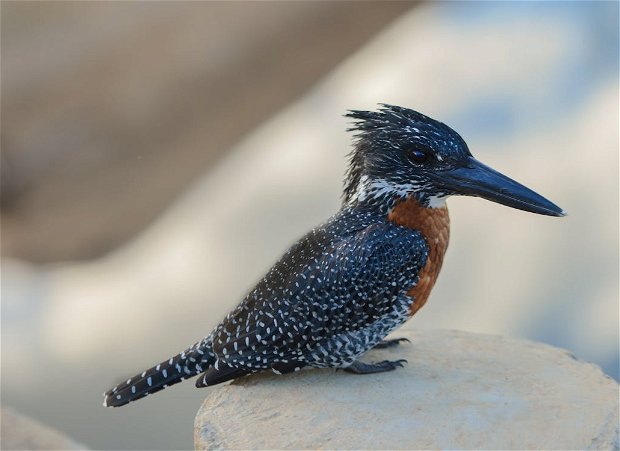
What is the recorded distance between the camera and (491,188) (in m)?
2.11

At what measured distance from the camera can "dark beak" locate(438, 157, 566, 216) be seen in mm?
2102

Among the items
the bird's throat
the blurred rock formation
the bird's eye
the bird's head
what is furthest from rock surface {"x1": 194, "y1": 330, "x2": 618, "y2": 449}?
the blurred rock formation

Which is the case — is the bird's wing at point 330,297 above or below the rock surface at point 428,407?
above

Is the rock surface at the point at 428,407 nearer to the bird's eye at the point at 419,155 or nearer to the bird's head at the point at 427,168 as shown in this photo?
the bird's head at the point at 427,168

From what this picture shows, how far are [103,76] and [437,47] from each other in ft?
7.95

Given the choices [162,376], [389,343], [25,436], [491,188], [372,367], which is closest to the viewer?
[491,188]

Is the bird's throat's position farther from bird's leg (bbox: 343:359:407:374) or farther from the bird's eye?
bird's leg (bbox: 343:359:407:374)

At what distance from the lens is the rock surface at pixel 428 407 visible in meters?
2.01

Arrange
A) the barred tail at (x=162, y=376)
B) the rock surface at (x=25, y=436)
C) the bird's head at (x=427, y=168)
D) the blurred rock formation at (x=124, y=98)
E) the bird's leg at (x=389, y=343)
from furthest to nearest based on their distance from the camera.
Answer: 1. the blurred rock formation at (x=124, y=98)
2. the rock surface at (x=25, y=436)
3. the bird's leg at (x=389, y=343)
4. the barred tail at (x=162, y=376)
5. the bird's head at (x=427, y=168)

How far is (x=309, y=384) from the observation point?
226cm

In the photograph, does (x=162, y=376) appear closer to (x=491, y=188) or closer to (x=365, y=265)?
(x=365, y=265)

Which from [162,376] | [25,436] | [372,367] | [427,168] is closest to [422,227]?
[427,168]

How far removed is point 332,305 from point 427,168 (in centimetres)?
43

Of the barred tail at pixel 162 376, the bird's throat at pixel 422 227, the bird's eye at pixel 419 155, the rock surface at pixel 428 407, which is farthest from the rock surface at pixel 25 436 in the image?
the bird's eye at pixel 419 155
